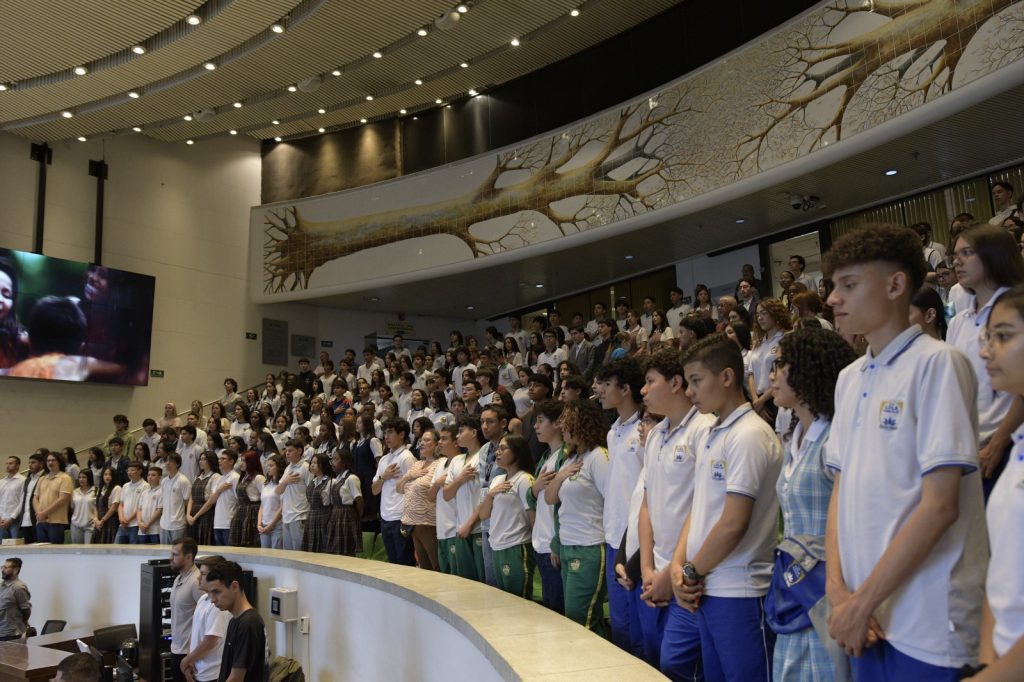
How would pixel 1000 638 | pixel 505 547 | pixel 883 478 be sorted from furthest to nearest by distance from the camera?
1. pixel 505 547
2. pixel 883 478
3. pixel 1000 638

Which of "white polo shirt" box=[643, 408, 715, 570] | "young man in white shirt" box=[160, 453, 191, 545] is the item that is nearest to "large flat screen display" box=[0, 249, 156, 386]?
"young man in white shirt" box=[160, 453, 191, 545]

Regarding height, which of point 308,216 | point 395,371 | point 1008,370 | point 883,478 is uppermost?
point 308,216

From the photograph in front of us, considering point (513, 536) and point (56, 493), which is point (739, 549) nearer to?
point (513, 536)

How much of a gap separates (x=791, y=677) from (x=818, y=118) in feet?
30.3

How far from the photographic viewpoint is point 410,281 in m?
16.0

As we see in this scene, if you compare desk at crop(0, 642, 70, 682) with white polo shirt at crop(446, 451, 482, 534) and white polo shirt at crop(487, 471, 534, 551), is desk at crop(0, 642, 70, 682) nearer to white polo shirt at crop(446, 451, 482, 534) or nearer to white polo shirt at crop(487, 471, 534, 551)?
white polo shirt at crop(446, 451, 482, 534)

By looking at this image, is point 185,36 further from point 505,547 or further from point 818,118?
point 505,547

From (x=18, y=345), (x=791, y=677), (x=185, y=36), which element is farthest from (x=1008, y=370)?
(x=18, y=345)

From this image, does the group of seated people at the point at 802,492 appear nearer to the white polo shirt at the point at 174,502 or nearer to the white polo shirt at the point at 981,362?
the white polo shirt at the point at 981,362

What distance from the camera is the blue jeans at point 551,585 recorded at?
457cm

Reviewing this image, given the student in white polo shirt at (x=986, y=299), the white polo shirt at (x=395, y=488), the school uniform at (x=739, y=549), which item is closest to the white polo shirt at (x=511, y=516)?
the white polo shirt at (x=395, y=488)

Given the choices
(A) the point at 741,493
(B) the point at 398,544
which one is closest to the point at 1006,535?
(A) the point at 741,493

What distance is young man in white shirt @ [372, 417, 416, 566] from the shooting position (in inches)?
280

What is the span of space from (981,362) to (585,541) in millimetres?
2071
